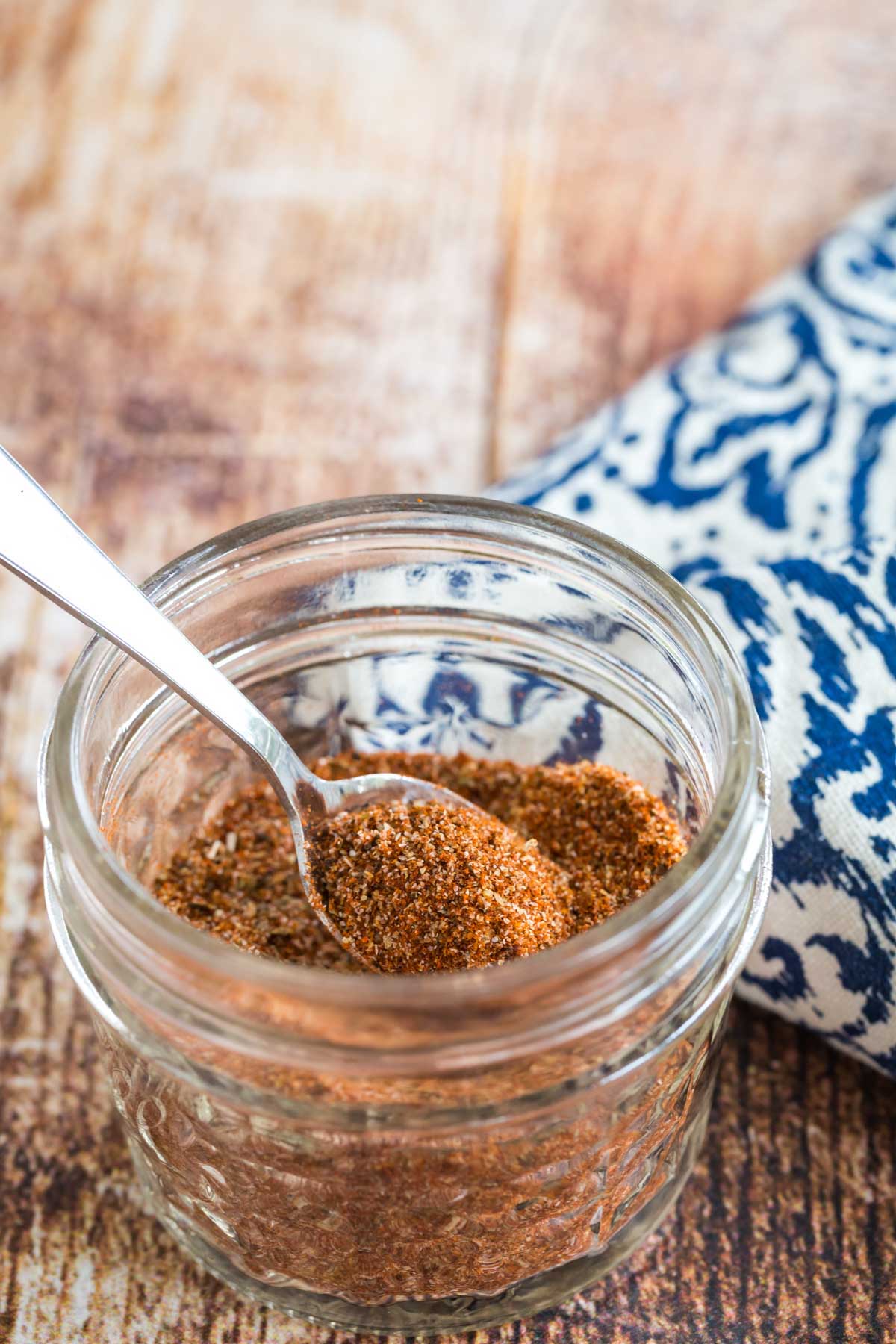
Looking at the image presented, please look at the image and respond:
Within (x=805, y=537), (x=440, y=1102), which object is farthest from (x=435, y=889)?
(x=805, y=537)

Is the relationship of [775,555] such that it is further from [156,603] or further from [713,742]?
[156,603]

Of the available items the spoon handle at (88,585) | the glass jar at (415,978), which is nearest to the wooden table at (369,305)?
the glass jar at (415,978)

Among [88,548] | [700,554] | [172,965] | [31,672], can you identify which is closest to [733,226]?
[700,554]

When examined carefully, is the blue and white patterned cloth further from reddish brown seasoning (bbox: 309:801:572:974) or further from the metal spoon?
the metal spoon

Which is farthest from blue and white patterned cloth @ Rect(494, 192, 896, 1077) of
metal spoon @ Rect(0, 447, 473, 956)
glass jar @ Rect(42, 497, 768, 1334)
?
metal spoon @ Rect(0, 447, 473, 956)

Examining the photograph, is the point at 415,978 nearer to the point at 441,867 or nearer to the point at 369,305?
the point at 441,867

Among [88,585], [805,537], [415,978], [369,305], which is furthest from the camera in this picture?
[369,305]
